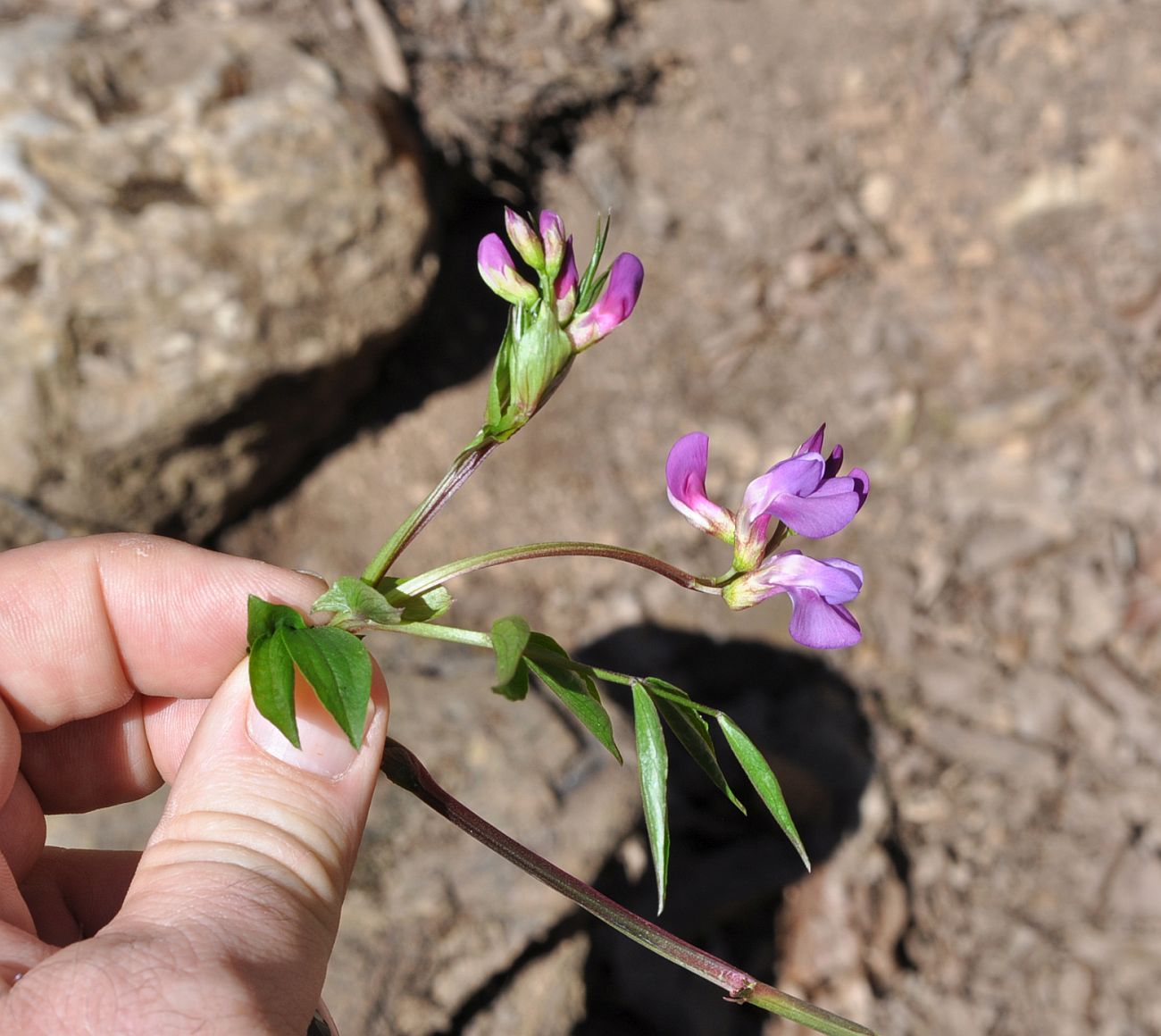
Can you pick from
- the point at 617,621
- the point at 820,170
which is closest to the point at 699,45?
the point at 820,170

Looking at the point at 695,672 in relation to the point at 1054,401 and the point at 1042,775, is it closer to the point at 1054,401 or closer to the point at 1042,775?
the point at 1042,775

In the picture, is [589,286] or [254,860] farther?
[589,286]

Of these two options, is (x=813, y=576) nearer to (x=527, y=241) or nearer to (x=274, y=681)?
(x=527, y=241)

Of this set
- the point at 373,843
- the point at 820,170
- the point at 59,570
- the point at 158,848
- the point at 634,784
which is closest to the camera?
the point at 158,848

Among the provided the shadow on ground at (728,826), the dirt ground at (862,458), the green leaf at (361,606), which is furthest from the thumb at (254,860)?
the shadow on ground at (728,826)

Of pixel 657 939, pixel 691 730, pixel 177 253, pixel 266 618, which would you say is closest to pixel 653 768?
pixel 691 730

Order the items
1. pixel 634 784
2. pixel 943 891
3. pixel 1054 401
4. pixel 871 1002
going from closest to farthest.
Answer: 1. pixel 634 784
2. pixel 871 1002
3. pixel 943 891
4. pixel 1054 401

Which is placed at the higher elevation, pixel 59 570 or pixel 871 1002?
pixel 59 570
